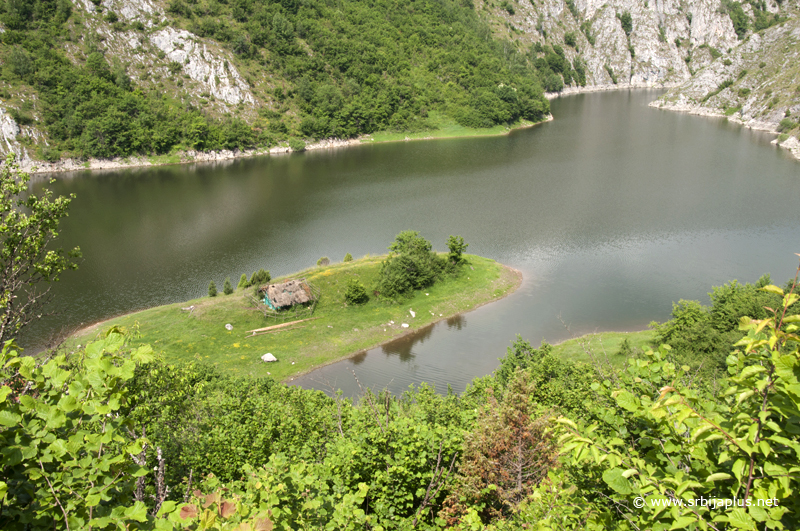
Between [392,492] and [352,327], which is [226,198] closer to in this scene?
[352,327]

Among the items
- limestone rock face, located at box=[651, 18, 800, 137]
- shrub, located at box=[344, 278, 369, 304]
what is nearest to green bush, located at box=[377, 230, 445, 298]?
shrub, located at box=[344, 278, 369, 304]

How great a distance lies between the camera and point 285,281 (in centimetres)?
4231

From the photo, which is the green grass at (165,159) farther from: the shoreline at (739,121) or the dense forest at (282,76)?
the shoreline at (739,121)

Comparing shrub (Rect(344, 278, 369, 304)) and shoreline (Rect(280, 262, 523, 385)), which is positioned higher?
shrub (Rect(344, 278, 369, 304))

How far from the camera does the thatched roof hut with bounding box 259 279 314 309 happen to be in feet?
130

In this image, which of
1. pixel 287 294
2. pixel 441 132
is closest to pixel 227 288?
pixel 287 294

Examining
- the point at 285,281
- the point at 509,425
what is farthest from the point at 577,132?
the point at 509,425

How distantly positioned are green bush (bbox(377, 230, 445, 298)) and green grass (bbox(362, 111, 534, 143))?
7840 centimetres

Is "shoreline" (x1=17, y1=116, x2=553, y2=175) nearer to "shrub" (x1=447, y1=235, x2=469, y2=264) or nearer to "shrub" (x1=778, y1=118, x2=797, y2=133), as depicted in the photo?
"shrub" (x1=778, y1=118, x2=797, y2=133)

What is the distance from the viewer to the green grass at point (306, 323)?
1378 inches

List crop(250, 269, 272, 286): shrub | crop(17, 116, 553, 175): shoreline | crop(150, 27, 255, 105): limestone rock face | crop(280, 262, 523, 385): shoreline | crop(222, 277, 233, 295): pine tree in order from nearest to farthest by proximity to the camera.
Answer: crop(280, 262, 523, 385): shoreline < crop(222, 277, 233, 295): pine tree < crop(250, 269, 272, 286): shrub < crop(17, 116, 553, 175): shoreline < crop(150, 27, 255, 105): limestone rock face

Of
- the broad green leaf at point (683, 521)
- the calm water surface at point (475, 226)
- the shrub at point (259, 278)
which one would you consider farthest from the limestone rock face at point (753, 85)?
the broad green leaf at point (683, 521)

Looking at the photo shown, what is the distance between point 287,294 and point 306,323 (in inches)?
122

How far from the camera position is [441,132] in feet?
407
